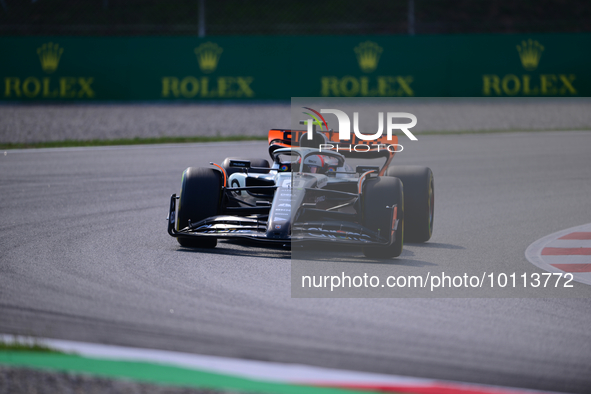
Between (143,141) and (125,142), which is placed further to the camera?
(143,141)

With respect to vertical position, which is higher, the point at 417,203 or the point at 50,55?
the point at 50,55

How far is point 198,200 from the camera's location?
6391 millimetres

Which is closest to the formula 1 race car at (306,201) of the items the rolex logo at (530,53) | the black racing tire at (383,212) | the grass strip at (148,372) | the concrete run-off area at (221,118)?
the black racing tire at (383,212)

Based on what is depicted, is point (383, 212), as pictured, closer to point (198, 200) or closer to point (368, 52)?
point (198, 200)

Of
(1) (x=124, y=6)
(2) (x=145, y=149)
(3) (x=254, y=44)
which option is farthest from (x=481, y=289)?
(1) (x=124, y=6)

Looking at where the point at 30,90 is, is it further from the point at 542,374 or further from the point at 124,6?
the point at 542,374

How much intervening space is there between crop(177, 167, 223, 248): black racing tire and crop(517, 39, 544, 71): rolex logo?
1395cm

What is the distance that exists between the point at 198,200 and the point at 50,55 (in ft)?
41.6

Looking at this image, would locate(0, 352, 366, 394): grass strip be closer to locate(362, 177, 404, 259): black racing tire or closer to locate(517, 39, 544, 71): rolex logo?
locate(362, 177, 404, 259): black racing tire

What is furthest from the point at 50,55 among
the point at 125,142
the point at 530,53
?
the point at 530,53

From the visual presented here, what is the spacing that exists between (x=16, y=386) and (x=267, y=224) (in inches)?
117

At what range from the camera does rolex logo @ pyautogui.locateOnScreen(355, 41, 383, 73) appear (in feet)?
61.9

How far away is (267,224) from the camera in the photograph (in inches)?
236

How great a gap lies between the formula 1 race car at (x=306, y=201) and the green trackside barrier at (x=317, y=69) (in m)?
11.5
